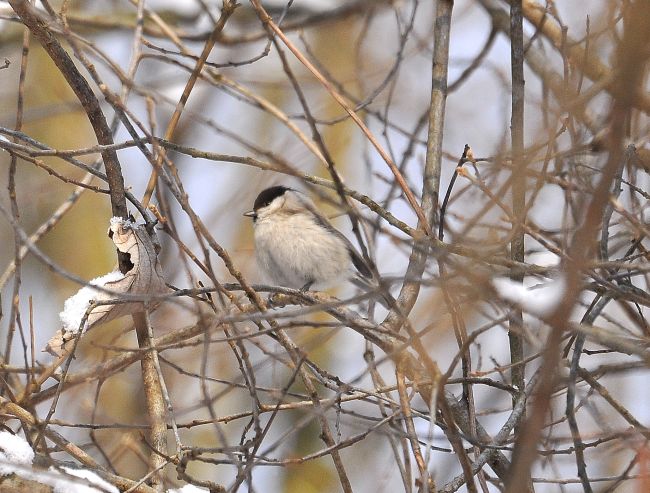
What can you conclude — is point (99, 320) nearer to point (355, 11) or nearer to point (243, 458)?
point (243, 458)

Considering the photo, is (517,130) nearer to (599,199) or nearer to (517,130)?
(517,130)

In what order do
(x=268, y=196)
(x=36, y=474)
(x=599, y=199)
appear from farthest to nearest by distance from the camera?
1. (x=268, y=196)
2. (x=36, y=474)
3. (x=599, y=199)

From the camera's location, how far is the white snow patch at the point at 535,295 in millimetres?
1500

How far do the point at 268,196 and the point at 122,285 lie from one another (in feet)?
7.45

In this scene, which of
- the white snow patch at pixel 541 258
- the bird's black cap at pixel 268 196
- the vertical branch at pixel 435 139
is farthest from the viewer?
the bird's black cap at pixel 268 196

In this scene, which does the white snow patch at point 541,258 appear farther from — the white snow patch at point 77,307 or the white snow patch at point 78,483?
the white snow patch at point 78,483

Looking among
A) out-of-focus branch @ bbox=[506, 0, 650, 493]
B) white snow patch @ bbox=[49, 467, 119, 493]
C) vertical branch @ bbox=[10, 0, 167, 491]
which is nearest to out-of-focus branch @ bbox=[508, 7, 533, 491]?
vertical branch @ bbox=[10, 0, 167, 491]

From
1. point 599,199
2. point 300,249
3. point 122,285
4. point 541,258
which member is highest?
point 300,249

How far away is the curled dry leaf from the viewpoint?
2.43 meters

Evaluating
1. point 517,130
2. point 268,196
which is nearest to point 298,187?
point 268,196

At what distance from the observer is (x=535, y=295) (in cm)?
207

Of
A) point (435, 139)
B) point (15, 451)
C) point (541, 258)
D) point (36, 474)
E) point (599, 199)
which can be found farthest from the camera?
point (541, 258)

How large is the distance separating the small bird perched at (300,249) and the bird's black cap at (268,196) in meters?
0.02

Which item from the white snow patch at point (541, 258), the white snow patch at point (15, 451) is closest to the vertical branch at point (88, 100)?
the white snow patch at point (15, 451)
